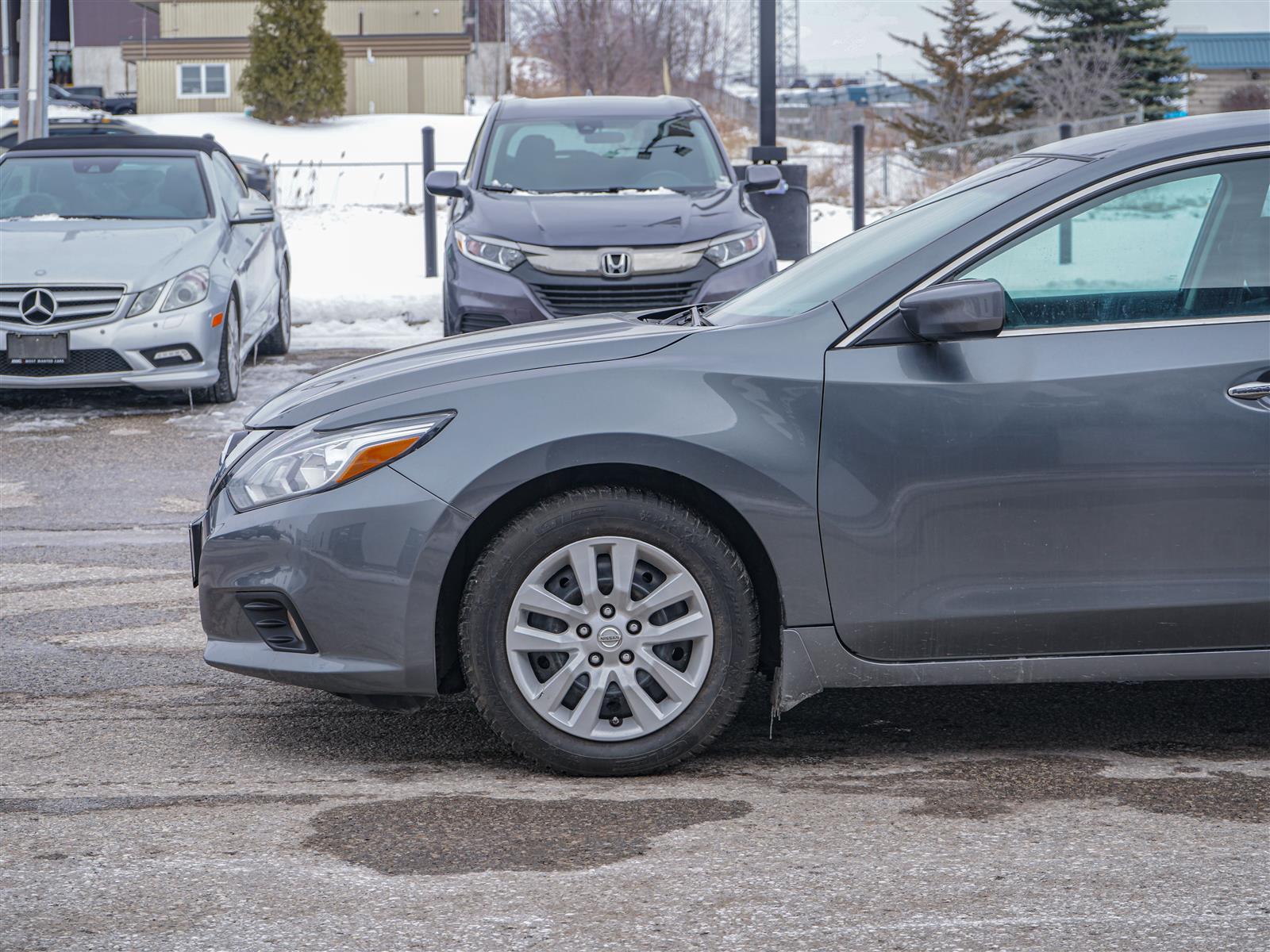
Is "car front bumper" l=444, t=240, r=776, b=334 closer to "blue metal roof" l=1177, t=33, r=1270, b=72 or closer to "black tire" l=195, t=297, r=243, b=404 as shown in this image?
"black tire" l=195, t=297, r=243, b=404

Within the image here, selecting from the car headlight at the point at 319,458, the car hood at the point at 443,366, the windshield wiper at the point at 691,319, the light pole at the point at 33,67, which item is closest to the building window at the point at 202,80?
the light pole at the point at 33,67

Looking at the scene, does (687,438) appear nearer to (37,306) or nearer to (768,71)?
(37,306)

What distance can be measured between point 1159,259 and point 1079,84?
31921 mm

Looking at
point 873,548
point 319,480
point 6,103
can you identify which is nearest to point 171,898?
point 319,480

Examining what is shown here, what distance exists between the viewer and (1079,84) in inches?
1334

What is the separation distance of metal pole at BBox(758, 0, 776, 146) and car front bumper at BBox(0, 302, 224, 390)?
787 cm

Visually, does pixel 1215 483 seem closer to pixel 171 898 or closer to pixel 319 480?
pixel 319 480

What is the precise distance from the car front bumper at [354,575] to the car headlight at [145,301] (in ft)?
18.8

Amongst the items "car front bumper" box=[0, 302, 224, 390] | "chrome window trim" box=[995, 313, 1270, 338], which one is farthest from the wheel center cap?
"car front bumper" box=[0, 302, 224, 390]

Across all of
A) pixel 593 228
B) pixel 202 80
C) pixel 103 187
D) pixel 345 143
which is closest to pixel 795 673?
pixel 593 228

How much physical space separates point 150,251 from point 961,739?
6838 mm

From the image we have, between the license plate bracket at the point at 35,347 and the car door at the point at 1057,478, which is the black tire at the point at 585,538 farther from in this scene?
the license plate bracket at the point at 35,347

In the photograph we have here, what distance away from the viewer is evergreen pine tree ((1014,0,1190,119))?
35281 millimetres

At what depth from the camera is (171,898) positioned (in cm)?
319
